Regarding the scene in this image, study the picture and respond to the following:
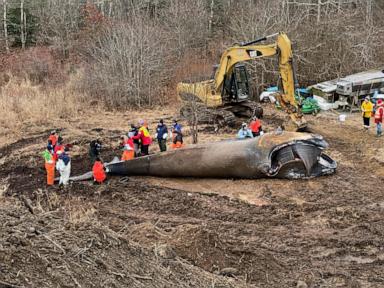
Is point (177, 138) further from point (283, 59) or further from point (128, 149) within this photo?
point (283, 59)

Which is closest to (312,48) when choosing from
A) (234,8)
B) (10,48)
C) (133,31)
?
(133,31)

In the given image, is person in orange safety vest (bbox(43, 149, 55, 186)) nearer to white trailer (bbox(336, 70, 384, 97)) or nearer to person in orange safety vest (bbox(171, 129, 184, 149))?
person in orange safety vest (bbox(171, 129, 184, 149))

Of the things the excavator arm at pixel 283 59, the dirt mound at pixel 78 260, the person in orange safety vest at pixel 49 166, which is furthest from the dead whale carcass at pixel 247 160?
the dirt mound at pixel 78 260

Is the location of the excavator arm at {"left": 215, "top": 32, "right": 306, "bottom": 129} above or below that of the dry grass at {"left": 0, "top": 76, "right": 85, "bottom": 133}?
above

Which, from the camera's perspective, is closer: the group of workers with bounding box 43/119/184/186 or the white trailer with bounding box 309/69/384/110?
the group of workers with bounding box 43/119/184/186

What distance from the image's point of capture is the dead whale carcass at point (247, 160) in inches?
520

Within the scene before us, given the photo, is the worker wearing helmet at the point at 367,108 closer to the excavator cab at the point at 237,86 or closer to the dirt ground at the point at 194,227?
the dirt ground at the point at 194,227

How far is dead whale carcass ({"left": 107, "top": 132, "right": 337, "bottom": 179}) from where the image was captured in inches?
520

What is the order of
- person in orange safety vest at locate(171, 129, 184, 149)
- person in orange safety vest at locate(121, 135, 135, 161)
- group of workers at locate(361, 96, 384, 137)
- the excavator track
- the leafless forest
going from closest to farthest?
person in orange safety vest at locate(121, 135, 135, 161)
person in orange safety vest at locate(171, 129, 184, 149)
group of workers at locate(361, 96, 384, 137)
the excavator track
the leafless forest

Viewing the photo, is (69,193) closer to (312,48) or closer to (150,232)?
(150,232)

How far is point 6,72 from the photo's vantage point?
30000 millimetres

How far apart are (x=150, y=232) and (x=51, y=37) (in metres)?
28.0

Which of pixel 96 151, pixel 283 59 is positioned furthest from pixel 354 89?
pixel 96 151

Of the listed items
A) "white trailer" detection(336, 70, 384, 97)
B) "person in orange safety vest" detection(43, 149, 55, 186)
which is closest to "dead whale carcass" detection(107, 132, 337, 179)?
"person in orange safety vest" detection(43, 149, 55, 186)
